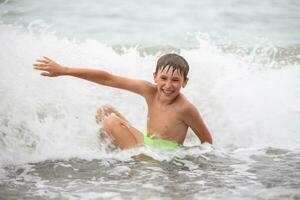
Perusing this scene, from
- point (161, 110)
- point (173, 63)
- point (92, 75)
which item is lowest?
point (161, 110)

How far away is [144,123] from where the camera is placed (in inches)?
222

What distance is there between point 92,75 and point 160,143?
825mm

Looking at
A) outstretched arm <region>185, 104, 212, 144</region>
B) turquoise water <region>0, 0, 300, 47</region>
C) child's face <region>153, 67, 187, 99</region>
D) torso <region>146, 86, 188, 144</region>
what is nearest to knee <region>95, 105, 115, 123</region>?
torso <region>146, 86, 188, 144</region>

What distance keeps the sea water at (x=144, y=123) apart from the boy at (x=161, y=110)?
0.41ft

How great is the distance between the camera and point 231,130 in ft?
17.9

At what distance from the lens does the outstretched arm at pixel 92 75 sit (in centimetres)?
398

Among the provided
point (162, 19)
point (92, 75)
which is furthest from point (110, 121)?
point (162, 19)

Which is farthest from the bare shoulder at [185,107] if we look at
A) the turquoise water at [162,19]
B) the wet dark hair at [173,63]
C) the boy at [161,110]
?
the turquoise water at [162,19]

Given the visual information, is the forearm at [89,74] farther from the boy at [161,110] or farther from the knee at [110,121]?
the knee at [110,121]

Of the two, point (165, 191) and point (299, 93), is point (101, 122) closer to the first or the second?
point (165, 191)

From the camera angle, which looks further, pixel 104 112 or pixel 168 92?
pixel 104 112

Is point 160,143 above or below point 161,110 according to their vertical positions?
below

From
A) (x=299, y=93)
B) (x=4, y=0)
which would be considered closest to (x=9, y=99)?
(x=299, y=93)

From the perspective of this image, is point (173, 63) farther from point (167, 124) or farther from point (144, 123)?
point (144, 123)
